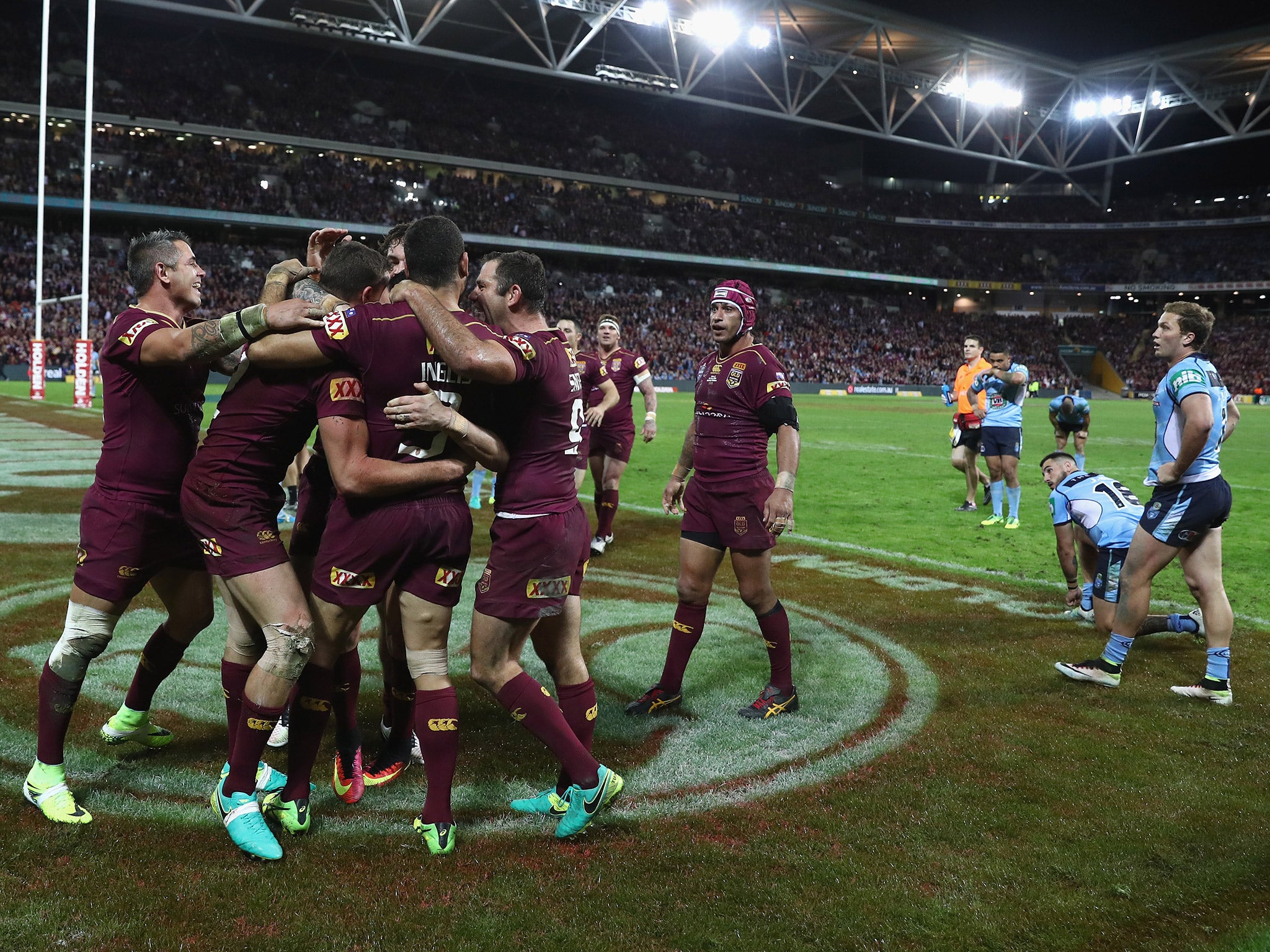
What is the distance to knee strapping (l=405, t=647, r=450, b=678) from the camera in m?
3.71

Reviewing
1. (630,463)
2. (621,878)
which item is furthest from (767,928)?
(630,463)

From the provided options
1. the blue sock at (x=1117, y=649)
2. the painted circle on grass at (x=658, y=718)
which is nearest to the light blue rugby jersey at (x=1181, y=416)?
the blue sock at (x=1117, y=649)

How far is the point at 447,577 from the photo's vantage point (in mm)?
3703

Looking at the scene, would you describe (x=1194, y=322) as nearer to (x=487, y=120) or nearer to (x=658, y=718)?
(x=658, y=718)

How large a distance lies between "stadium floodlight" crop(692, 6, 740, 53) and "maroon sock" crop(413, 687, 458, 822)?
163 feet

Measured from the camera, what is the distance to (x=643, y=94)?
60.8 metres

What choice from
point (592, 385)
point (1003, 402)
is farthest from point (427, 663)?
point (1003, 402)

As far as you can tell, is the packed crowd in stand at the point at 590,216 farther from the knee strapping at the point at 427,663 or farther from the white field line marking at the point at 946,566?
the knee strapping at the point at 427,663

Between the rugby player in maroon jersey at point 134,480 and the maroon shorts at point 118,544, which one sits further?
the maroon shorts at point 118,544

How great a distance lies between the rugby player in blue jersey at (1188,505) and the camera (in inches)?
221

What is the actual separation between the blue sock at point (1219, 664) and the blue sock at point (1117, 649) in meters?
0.44

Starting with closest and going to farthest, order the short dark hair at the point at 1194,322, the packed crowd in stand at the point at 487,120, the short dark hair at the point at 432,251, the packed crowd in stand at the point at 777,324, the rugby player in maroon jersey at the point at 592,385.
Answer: the short dark hair at the point at 432,251
the short dark hair at the point at 1194,322
the rugby player in maroon jersey at the point at 592,385
the packed crowd in stand at the point at 777,324
the packed crowd in stand at the point at 487,120

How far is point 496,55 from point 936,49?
24.9 m

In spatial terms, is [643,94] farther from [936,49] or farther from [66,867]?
[66,867]
